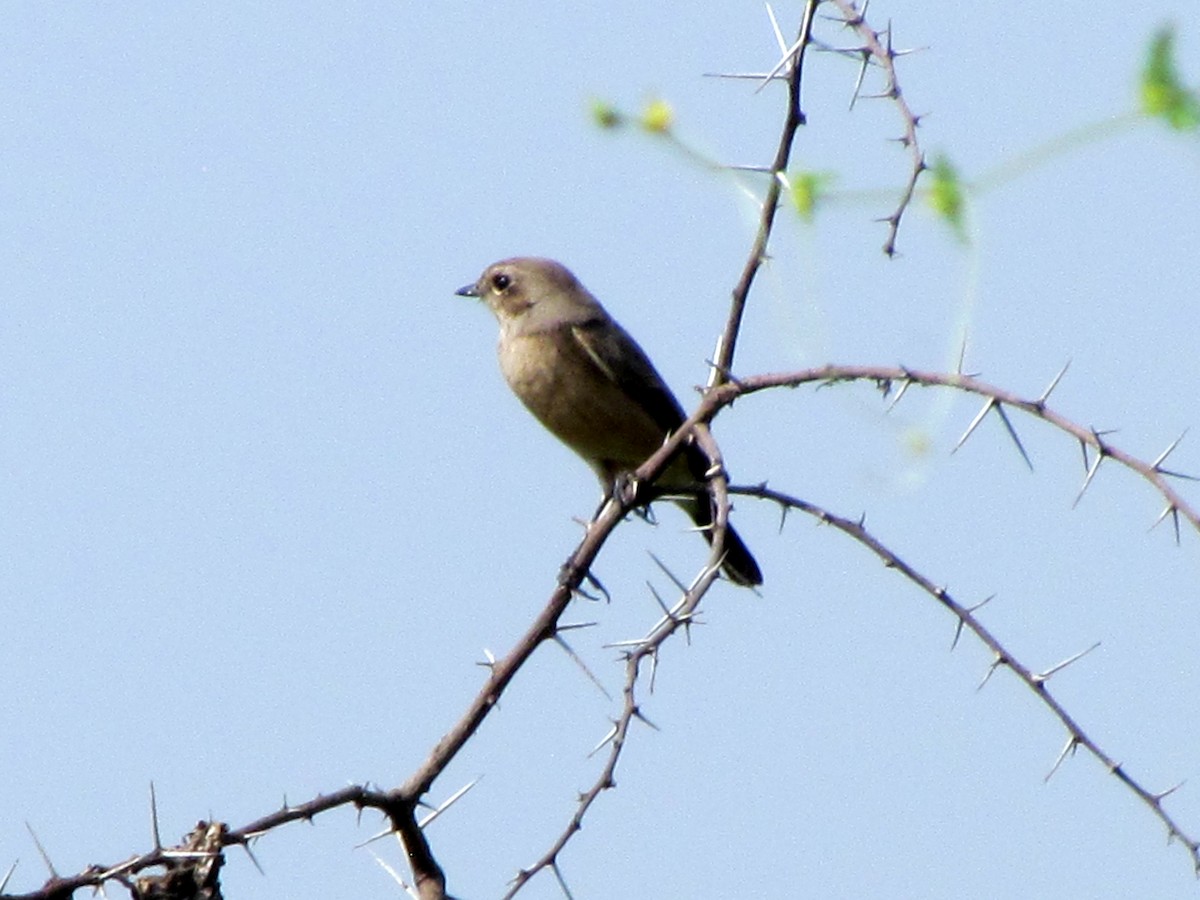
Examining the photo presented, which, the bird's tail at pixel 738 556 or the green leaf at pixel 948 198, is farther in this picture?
the bird's tail at pixel 738 556

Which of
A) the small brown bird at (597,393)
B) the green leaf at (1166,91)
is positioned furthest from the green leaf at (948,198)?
the small brown bird at (597,393)

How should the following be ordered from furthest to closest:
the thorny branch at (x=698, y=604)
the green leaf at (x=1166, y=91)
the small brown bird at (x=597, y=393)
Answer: the small brown bird at (x=597, y=393)
the thorny branch at (x=698, y=604)
the green leaf at (x=1166, y=91)

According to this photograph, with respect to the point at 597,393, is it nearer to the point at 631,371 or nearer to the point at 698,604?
the point at 631,371

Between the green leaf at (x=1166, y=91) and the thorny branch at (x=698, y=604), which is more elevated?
the thorny branch at (x=698, y=604)

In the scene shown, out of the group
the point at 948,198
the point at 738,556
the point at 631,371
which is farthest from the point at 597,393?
the point at 948,198

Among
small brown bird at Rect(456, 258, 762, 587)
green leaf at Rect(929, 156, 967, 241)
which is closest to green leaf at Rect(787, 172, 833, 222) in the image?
green leaf at Rect(929, 156, 967, 241)

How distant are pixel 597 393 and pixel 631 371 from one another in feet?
0.78

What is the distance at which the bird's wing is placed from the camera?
26.6ft

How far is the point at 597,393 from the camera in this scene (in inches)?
317

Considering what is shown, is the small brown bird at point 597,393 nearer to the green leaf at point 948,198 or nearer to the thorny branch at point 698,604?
the thorny branch at point 698,604

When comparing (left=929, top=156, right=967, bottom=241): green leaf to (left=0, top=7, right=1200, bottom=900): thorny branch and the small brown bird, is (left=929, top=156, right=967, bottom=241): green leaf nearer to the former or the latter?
(left=0, top=7, right=1200, bottom=900): thorny branch

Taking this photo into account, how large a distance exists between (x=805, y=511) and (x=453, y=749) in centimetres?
100

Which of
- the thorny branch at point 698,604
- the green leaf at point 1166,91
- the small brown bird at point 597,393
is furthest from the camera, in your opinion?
the small brown bird at point 597,393

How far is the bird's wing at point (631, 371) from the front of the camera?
810cm
